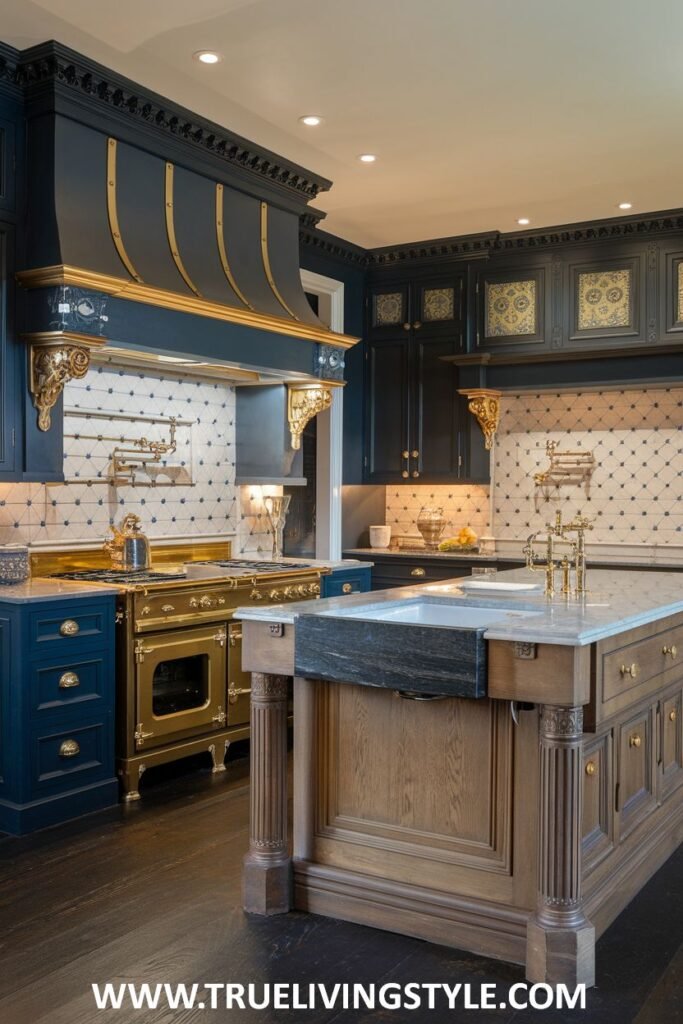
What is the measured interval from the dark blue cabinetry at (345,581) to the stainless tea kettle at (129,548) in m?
1.04

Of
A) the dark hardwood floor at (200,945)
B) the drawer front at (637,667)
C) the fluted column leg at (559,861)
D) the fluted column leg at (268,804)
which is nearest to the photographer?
the dark hardwood floor at (200,945)

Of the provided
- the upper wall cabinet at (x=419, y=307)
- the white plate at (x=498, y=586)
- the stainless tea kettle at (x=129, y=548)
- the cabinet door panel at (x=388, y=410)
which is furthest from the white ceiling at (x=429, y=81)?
the white plate at (x=498, y=586)

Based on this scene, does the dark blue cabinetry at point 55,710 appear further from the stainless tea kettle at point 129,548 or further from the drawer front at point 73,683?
the stainless tea kettle at point 129,548

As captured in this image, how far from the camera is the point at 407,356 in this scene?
6.75 metres

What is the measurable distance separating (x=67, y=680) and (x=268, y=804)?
3.96ft

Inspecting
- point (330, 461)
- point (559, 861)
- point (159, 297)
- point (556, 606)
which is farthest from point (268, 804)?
point (330, 461)

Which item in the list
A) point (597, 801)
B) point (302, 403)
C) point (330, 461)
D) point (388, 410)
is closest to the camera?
point (597, 801)

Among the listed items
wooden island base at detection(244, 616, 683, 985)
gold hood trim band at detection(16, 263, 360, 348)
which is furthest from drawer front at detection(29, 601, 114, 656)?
gold hood trim band at detection(16, 263, 360, 348)

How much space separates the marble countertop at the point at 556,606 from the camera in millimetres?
2604

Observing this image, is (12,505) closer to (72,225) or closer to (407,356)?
(72,225)

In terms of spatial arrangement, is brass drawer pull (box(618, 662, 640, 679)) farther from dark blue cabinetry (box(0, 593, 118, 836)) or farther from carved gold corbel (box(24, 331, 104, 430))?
carved gold corbel (box(24, 331, 104, 430))

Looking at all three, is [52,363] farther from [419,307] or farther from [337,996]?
[419,307]

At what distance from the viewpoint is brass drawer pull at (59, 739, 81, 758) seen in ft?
12.5

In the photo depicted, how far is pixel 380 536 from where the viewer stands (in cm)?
689
